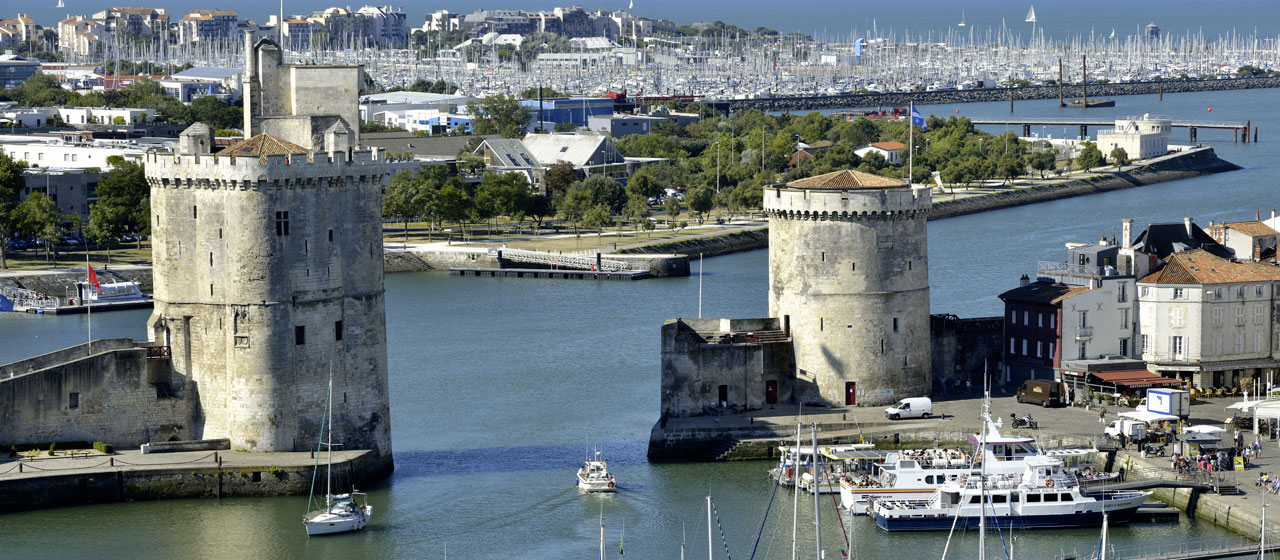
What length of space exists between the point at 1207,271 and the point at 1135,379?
3.75m

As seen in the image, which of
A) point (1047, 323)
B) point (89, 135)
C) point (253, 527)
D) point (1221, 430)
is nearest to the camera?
point (253, 527)

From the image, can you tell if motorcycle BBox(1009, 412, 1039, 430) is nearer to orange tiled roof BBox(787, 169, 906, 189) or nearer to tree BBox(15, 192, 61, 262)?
orange tiled roof BBox(787, 169, 906, 189)

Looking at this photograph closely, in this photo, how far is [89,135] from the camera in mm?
115375

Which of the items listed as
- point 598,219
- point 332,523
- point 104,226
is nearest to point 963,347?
point 332,523

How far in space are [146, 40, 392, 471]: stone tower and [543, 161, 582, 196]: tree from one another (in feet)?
214

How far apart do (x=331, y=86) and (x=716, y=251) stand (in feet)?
162

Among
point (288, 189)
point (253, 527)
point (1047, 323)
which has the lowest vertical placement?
point (253, 527)

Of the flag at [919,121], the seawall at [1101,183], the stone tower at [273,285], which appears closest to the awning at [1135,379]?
the stone tower at [273,285]

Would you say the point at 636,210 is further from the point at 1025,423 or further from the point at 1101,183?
the point at 1025,423

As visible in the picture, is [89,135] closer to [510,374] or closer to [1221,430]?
[510,374]

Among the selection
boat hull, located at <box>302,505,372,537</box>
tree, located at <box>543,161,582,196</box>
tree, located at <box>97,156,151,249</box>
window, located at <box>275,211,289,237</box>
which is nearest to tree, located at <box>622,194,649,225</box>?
tree, located at <box>543,161,582,196</box>

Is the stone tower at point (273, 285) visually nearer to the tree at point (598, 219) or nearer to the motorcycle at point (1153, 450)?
the motorcycle at point (1153, 450)

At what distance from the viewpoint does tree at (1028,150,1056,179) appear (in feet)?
408

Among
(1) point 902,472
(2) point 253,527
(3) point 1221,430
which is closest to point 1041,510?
(1) point 902,472
